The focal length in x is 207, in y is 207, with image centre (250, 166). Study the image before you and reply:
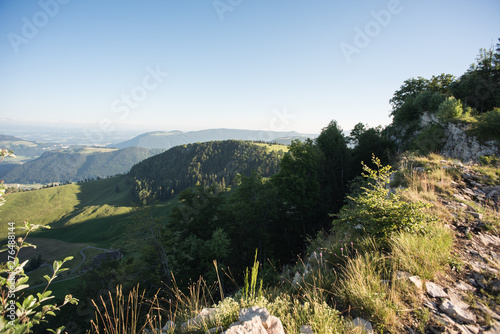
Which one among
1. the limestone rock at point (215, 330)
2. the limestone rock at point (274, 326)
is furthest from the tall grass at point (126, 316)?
the limestone rock at point (274, 326)

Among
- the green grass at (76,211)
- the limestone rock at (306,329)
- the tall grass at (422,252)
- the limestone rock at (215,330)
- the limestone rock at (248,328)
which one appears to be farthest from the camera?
the green grass at (76,211)

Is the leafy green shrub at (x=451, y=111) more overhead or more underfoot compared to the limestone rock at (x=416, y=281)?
more overhead

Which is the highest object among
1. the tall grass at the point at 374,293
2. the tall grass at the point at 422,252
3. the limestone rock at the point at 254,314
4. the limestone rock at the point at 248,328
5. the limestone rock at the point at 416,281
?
the tall grass at the point at 422,252

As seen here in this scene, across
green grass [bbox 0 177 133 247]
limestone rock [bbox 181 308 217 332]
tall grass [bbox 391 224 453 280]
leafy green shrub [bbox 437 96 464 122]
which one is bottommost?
green grass [bbox 0 177 133 247]

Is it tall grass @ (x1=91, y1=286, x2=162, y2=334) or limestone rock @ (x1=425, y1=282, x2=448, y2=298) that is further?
limestone rock @ (x1=425, y1=282, x2=448, y2=298)

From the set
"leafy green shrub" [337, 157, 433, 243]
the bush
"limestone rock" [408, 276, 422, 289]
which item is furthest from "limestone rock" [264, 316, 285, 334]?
the bush

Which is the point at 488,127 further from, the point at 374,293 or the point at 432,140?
the point at 374,293

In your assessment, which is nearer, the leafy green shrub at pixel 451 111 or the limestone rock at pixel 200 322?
the limestone rock at pixel 200 322

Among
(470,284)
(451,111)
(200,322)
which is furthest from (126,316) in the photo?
(451,111)

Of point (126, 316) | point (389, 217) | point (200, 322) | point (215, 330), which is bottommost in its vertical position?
point (126, 316)

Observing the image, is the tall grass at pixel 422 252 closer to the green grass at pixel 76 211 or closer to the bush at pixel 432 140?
the bush at pixel 432 140

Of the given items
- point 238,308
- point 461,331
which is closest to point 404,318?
point 461,331

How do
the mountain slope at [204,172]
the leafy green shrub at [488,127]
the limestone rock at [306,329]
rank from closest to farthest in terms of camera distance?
the limestone rock at [306,329] → the leafy green shrub at [488,127] → the mountain slope at [204,172]

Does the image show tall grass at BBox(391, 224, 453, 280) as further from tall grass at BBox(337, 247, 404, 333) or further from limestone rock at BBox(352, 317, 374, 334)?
limestone rock at BBox(352, 317, 374, 334)
